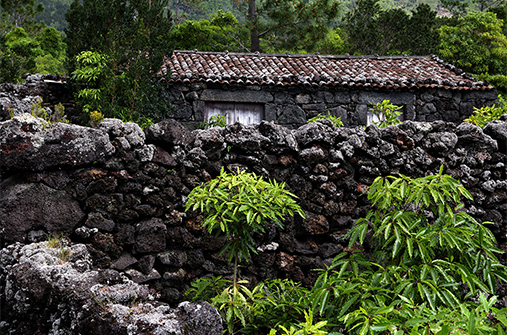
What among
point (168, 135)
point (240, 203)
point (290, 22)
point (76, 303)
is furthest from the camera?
point (290, 22)

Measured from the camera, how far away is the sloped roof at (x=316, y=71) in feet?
28.0

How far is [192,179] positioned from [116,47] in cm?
367

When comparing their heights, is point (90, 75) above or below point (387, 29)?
below

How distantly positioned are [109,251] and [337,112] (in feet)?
22.9

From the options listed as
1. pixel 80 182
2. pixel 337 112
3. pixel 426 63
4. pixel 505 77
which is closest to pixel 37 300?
pixel 80 182

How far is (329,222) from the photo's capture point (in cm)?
362

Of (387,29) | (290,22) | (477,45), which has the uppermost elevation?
(387,29)

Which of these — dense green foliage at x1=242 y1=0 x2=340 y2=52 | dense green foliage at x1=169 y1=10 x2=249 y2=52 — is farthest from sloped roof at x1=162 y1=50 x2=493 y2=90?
dense green foliage at x1=242 y1=0 x2=340 y2=52

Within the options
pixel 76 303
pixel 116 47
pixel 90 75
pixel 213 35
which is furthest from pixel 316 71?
pixel 76 303

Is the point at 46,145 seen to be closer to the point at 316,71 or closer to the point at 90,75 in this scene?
the point at 90,75

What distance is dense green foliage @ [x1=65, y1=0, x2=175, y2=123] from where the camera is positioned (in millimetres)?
5832

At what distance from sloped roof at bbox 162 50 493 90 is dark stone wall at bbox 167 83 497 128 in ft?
0.68

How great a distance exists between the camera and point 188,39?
15.3m

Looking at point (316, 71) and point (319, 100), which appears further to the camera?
point (316, 71)
